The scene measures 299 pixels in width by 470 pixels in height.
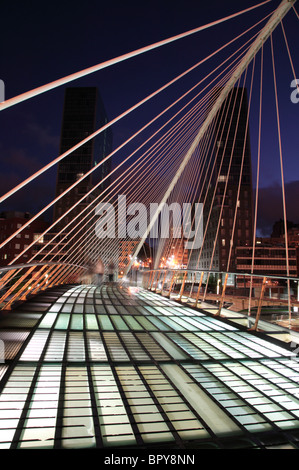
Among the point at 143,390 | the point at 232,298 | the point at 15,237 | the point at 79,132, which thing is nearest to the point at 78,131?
the point at 79,132

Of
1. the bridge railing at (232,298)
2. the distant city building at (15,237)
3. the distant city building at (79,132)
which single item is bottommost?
the bridge railing at (232,298)

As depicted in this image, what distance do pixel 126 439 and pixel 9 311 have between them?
431 cm

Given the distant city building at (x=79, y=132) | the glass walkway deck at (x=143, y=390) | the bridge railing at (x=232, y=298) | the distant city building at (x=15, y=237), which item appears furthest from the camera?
the distant city building at (x=79, y=132)

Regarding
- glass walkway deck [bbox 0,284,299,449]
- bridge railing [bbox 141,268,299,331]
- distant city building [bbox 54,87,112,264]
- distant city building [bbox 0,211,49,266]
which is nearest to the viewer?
glass walkway deck [bbox 0,284,299,449]

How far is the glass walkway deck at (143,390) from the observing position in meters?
1.79

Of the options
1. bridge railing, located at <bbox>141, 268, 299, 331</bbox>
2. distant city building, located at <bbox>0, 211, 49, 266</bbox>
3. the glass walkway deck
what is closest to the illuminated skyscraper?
distant city building, located at <bbox>0, 211, 49, 266</bbox>

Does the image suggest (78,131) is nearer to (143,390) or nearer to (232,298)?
(232,298)

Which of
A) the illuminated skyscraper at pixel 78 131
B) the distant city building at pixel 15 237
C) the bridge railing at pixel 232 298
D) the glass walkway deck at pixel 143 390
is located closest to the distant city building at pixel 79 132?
the illuminated skyscraper at pixel 78 131

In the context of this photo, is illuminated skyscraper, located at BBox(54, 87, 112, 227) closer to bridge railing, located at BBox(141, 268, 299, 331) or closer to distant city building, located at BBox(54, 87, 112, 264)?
distant city building, located at BBox(54, 87, 112, 264)

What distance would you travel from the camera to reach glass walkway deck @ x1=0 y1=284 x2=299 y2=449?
1.79 metres

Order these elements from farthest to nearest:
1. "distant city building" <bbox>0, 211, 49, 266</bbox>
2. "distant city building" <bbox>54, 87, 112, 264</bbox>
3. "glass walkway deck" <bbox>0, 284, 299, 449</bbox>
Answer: "distant city building" <bbox>54, 87, 112, 264</bbox> → "distant city building" <bbox>0, 211, 49, 266</bbox> → "glass walkway deck" <bbox>0, 284, 299, 449</bbox>

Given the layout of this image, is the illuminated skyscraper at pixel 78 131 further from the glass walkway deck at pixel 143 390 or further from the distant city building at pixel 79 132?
the glass walkway deck at pixel 143 390

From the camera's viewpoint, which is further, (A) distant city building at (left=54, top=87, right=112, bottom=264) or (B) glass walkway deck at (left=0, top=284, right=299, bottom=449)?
(A) distant city building at (left=54, top=87, right=112, bottom=264)

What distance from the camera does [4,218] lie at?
223ft
